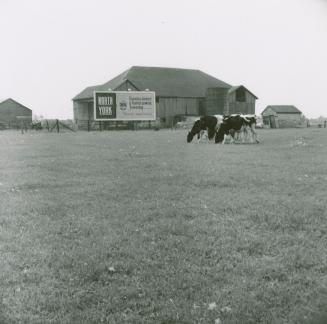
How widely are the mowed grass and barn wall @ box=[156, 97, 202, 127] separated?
51822 mm

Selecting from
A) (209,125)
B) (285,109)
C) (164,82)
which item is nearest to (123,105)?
(164,82)

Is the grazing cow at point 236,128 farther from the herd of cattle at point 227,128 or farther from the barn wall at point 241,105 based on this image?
the barn wall at point 241,105

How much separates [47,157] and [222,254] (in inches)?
462

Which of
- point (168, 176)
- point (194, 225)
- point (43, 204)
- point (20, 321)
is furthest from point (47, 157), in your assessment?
point (20, 321)

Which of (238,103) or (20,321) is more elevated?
(238,103)

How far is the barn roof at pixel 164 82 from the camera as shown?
6269 cm

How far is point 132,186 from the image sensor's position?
9945mm

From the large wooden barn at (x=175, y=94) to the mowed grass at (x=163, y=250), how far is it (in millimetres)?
51205

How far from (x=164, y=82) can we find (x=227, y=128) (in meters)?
41.9

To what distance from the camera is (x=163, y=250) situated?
5.83 metres

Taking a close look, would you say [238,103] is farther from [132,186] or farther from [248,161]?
[132,186]

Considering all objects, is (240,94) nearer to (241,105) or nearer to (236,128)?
(241,105)

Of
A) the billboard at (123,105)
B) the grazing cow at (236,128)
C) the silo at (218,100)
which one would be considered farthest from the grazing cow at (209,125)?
the silo at (218,100)

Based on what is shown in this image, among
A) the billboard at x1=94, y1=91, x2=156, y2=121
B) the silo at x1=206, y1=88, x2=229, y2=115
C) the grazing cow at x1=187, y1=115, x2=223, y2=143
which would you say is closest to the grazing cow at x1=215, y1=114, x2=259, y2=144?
the grazing cow at x1=187, y1=115, x2=223, y2=143
